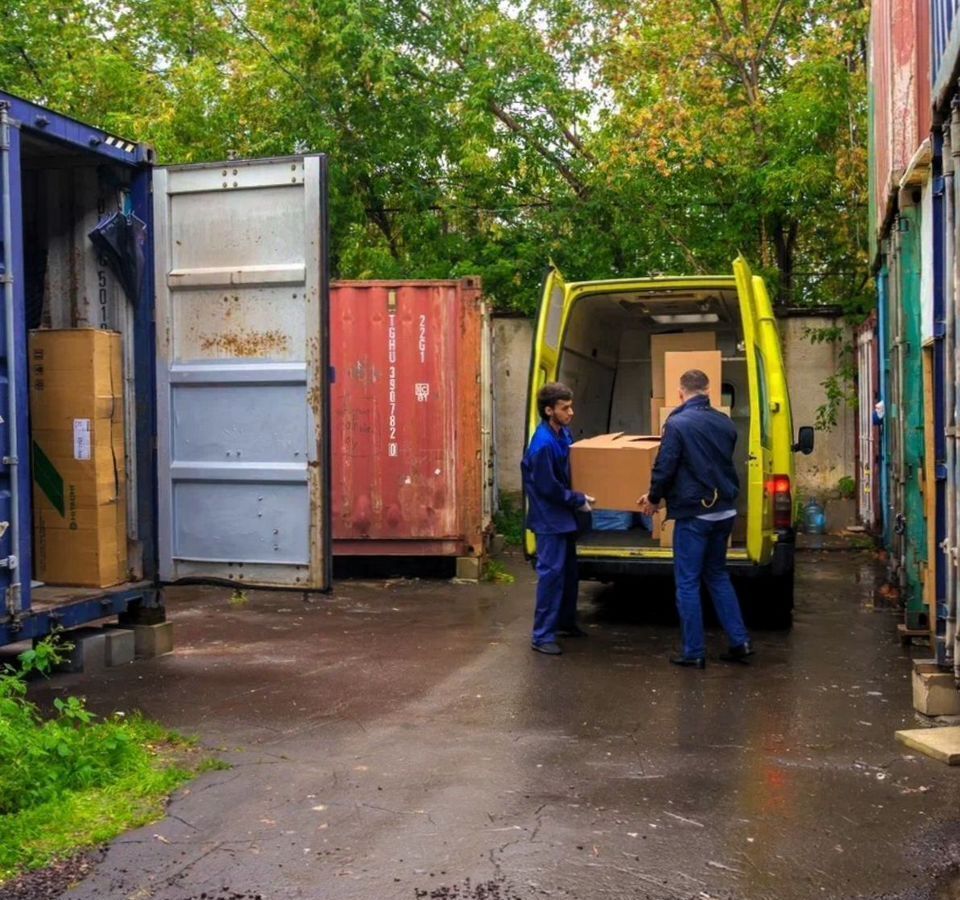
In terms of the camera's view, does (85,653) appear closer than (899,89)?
Yes

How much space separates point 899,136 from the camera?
326 inches

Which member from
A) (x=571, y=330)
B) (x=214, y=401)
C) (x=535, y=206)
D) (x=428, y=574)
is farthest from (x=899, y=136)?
(x=535, y=206)

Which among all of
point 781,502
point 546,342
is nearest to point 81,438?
point 546,342

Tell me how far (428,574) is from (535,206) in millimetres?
7337

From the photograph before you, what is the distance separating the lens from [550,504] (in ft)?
25.6

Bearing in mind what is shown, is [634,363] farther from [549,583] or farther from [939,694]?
[939,694]

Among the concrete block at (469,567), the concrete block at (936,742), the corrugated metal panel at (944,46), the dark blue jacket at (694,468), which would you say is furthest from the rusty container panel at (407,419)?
the concrete block at (936,742)

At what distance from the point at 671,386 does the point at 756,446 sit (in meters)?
1.44

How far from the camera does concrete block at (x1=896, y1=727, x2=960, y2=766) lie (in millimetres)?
5213

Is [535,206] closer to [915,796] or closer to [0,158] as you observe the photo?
[0,158]

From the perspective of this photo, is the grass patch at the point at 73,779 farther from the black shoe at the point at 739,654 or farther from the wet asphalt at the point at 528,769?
the black shoe at the point at 739,654

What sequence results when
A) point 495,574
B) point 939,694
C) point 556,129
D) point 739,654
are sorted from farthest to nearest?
point 556,129 < point 495,574 < point 739,654 < point 939,694

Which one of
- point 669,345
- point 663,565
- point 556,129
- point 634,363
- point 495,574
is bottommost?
point 495,574

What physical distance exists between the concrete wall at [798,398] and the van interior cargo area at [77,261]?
6.95m
